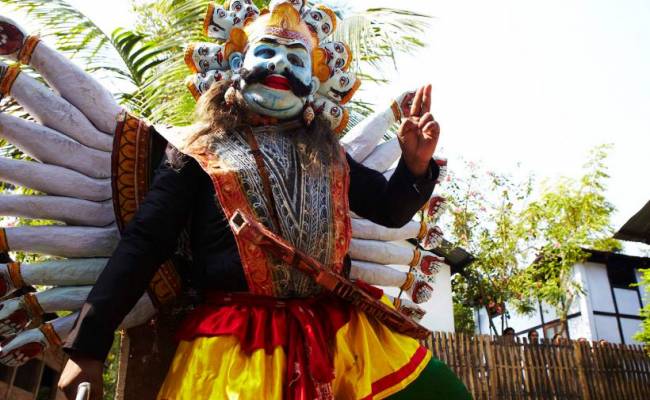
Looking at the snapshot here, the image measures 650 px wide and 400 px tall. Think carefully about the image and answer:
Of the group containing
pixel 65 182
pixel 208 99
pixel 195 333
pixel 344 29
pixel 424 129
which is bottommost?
pixel 195 333

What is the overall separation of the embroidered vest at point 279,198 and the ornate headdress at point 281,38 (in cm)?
34

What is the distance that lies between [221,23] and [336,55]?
19.0 inches

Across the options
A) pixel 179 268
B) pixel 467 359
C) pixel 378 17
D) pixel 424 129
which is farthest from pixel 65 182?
pixel 467 359

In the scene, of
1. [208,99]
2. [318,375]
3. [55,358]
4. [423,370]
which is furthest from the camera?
[55,358]

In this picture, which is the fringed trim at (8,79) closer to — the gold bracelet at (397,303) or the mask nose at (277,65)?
the mask nose at (277,65)

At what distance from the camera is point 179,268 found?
6.86 ft

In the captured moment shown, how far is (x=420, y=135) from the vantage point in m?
2.06

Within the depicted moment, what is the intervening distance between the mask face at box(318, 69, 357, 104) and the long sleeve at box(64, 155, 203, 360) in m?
0.71

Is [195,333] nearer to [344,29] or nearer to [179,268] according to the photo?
[179,268]

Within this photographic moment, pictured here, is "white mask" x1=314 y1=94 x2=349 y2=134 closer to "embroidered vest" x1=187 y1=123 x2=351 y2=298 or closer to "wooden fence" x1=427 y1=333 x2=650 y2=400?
"embroidered vest" x1=187 y1=123 x2=351 y2=298

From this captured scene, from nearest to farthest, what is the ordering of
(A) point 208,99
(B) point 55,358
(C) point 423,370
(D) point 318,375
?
(D) point 318,375 < (C) point 423,370 < (A) point 208,99 < (B) point 55,358

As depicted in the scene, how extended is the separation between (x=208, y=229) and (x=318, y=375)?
2.01 feet

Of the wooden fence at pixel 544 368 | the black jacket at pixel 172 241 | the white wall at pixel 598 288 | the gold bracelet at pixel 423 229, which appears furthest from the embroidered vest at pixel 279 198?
the white wall at pixel 598 288

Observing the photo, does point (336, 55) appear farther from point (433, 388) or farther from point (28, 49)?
point (433, 388)
